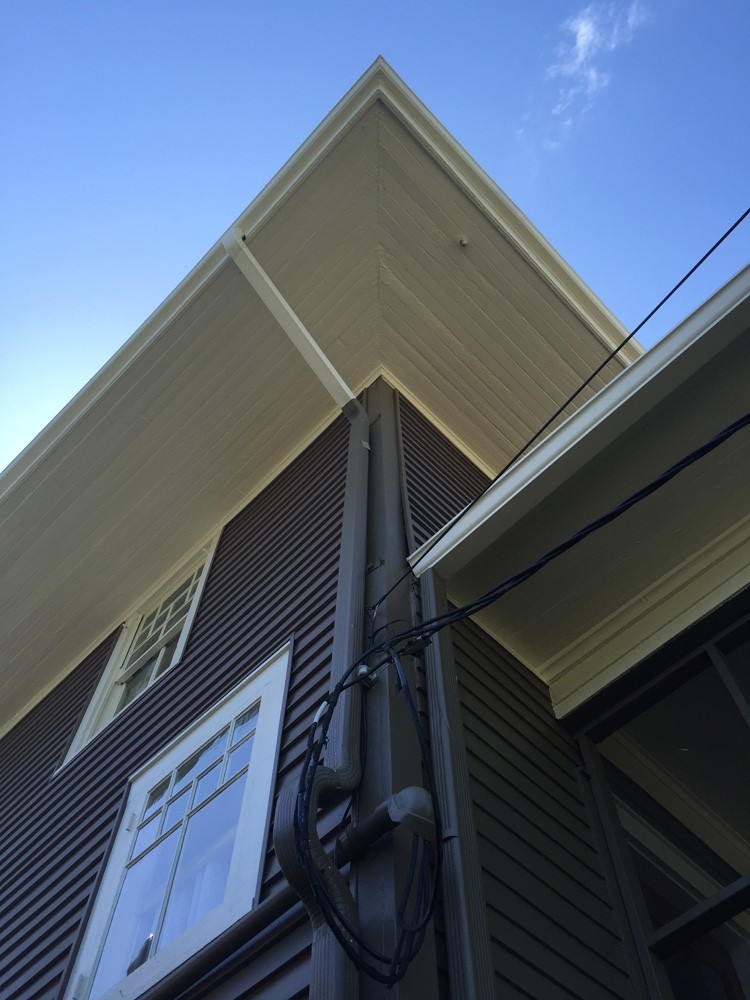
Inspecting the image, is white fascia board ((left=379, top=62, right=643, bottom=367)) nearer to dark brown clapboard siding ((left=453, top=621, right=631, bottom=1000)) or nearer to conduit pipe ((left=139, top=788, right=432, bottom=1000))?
dark brown clapboard siding ((left=453, top=621, right=631, bottom=1000))

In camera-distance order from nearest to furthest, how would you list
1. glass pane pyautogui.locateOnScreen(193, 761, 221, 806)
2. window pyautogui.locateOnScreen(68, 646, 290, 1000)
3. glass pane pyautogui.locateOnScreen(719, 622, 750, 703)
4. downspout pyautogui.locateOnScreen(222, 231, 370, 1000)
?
downspout pyautogui.locateOnScreen(222, 231, 370, 1000)
window pyautogui.locateOnScreen(68, 646, 290, 1000)
glass pane pyautogui.locateOnScreen(193, 761, 221, 806)
glass pane pyautogui.locateOnScreen(719, 622, 750, 703)

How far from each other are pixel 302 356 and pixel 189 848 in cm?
380

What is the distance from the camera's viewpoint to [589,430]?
3865mm

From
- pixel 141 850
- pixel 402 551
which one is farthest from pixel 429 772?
pixel 141 850

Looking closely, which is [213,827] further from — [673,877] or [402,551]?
[673,877]

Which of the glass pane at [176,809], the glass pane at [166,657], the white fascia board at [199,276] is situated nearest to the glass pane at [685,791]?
the glass pane at [176,809]

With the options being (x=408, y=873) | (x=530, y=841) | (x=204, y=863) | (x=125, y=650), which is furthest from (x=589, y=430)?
(x=125, y=650)

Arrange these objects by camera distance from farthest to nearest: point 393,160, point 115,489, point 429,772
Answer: point 115,489, point 393,160, point 429,772

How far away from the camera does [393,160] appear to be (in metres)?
6.41

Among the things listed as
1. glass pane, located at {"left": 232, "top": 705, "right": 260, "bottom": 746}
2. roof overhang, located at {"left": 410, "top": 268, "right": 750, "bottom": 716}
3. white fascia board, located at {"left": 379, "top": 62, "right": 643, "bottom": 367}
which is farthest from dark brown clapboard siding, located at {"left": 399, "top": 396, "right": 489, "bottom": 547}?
white fascia board, located at {"left": 379, "top": 62, "right": 643, "bottom": 367}

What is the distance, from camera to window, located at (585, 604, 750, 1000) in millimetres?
4020

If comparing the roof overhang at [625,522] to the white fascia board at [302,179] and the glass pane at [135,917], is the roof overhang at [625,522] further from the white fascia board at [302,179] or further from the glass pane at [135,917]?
the white fascia board at [302,179]

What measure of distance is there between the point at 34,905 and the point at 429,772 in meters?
2.79

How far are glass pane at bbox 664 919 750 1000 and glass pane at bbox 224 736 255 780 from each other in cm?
181
